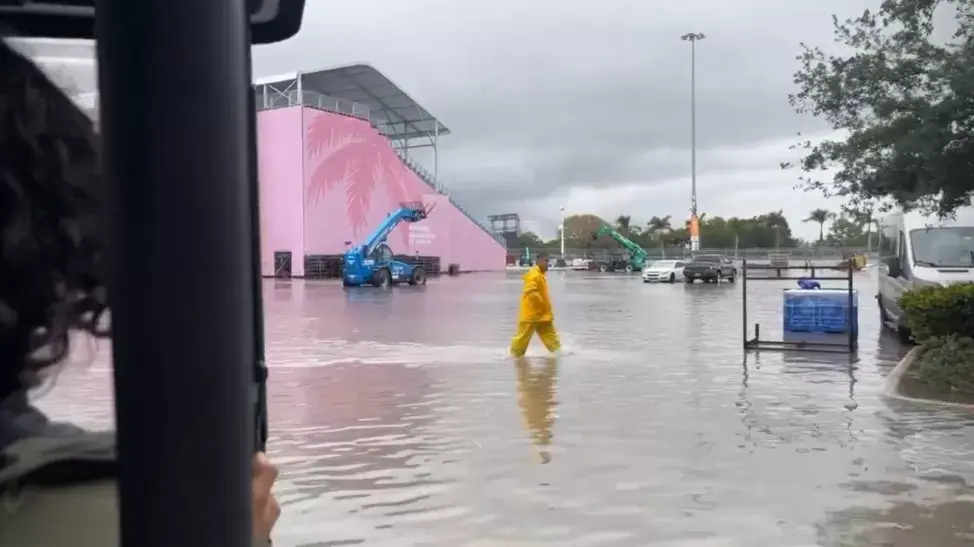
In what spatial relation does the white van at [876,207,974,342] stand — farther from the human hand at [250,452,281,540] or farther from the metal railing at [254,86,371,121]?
the metal railing at [254,86,371,121]

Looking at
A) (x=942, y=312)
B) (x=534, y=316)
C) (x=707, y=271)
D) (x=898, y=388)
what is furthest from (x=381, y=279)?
(x=898, y=388)

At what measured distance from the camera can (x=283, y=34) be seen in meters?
1.90

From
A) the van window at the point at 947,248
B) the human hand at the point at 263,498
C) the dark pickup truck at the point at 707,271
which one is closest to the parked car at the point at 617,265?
the dark pickup truck at the point at 707,271

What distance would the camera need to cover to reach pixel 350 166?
49.3 metres

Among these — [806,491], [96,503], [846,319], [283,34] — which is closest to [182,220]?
[96,503]

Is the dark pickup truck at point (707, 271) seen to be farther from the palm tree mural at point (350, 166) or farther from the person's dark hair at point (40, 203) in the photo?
the person's dark hair at point (40, 203)

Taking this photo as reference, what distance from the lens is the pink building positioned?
153ft

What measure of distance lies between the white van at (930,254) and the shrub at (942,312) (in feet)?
9.06

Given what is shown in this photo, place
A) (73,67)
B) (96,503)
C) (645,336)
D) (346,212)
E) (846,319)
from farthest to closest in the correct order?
1. (346,212)
2. (645,336)
3. (846,319)
4. (73,67)
5. (96,503)

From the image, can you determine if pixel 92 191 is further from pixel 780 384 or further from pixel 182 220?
pixel 780 384

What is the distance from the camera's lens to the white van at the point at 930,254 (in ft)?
47.2

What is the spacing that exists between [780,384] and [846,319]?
4.64 metres

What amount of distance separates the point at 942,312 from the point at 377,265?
27.5 metres

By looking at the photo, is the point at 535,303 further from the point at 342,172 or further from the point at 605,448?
the point at 342,172
